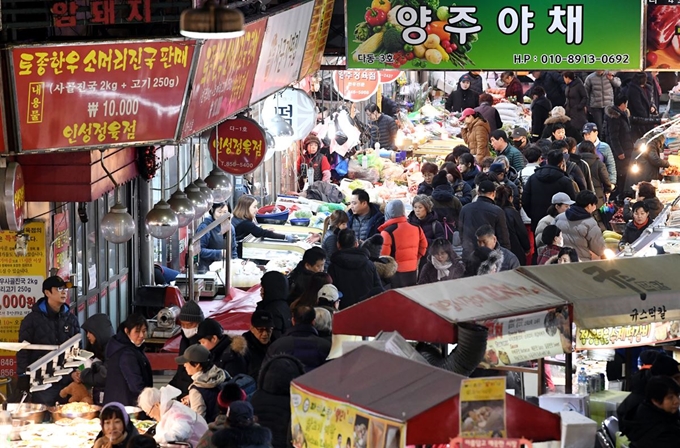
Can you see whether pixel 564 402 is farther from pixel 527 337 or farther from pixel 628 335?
pixel 628 335

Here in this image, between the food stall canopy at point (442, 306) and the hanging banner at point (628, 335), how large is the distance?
596 mm

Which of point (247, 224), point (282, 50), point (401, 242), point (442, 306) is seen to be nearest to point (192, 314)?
point (442, 306)

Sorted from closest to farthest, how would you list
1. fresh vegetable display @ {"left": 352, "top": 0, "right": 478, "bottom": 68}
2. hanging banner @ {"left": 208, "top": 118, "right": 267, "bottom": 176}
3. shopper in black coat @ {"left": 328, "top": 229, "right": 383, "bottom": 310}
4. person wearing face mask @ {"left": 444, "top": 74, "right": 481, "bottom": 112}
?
shopper in black coat @ {"left": 328, "top": 229, "right": 383, "bottom": 310} → hanging banner @ {"left": 208, "top": 118, "right": 267, "bottom": 176} → fresh vegetable display @ {"left": 352, "top": 0, "right": 478, "bottom": 68} → person wearing face mask @ {"left": 444, "top": 74, "right": 481, "bottom": 112}

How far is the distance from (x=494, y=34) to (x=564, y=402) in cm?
704

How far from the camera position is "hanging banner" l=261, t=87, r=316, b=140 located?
618 inches

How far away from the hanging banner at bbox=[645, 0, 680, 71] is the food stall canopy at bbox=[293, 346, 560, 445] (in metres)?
8.38

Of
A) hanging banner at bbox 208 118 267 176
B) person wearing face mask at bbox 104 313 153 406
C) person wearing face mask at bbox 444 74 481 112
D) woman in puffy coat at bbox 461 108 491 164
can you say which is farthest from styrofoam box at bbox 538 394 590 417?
person wearing face mask at bbox 444 74 481 112

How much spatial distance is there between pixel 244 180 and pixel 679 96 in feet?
22.5

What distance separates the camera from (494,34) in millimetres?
14188

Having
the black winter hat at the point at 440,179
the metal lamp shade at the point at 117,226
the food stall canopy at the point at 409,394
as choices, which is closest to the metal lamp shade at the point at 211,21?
the food stall canopy at the point at 409,394

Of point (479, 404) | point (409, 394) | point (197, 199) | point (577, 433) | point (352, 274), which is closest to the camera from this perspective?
point (479, 404)

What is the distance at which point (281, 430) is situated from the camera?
26.2 ft

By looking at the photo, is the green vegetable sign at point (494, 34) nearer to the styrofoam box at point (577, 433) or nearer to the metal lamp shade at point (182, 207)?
the metal lamp shade at point (182, 207)

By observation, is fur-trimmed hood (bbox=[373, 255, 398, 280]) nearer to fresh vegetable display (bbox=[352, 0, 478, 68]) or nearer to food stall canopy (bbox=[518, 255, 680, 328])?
fresh vegetable display (bbox=[352, 0, 478, 68])
